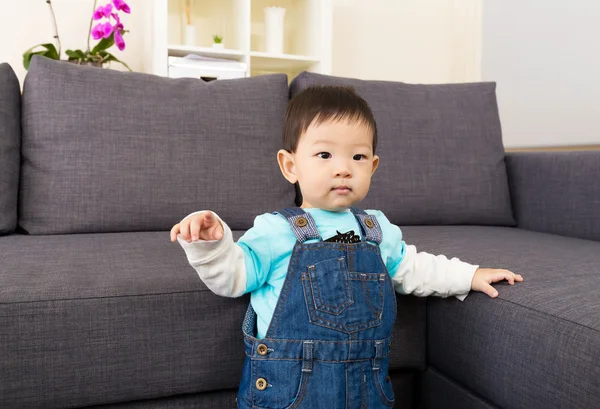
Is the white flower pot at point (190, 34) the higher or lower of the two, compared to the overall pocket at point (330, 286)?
higher

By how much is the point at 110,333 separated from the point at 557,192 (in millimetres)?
1336

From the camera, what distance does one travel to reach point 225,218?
1.58 meters

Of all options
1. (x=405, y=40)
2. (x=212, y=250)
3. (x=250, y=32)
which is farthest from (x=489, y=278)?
(x=405, y=40)

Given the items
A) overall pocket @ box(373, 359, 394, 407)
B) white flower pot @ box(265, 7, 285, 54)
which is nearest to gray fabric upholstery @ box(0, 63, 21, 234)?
overall pocket @ box(373, 359, 394, 407)

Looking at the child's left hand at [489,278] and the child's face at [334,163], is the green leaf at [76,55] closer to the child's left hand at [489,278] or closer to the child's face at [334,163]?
the child's face at [334,163]

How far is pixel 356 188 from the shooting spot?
0.97 metres

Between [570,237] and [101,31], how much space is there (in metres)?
1.96

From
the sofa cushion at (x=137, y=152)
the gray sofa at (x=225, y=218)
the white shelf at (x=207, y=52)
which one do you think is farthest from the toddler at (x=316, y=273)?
the white shelf at (x=207, y=52)

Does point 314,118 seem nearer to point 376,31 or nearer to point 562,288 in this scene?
point 562,288

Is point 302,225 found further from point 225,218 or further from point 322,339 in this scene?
point 225,218

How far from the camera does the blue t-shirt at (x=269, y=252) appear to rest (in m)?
0.95

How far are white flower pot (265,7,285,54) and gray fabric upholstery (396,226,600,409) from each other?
1934mm

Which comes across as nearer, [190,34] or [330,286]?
[330,286]

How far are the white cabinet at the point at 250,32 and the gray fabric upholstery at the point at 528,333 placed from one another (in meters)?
1.85
